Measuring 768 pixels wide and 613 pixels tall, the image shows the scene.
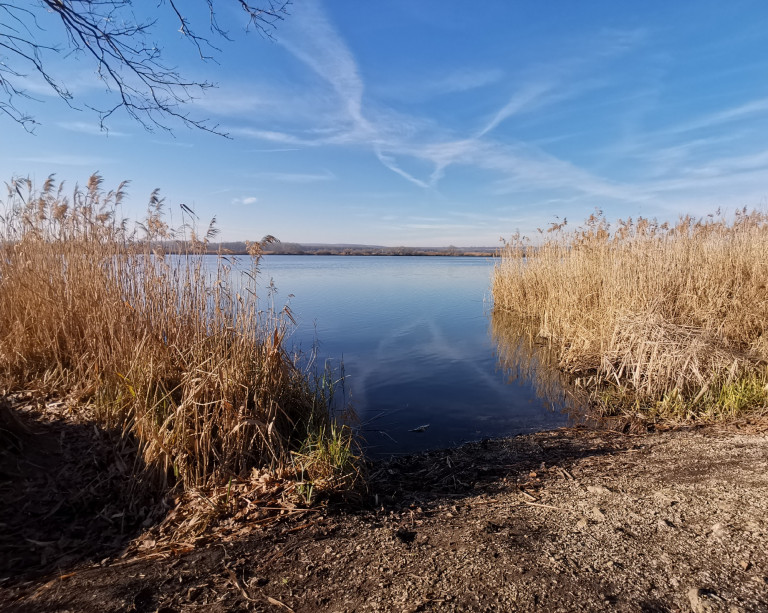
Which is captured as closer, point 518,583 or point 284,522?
point 518,583

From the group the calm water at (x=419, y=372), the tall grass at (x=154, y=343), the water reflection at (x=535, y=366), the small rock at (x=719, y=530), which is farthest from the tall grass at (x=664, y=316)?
the tall grass at (x=154, y=343)

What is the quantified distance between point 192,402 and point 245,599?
1.60 m

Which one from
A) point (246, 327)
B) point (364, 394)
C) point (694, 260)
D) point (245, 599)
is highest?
point (694, 260)

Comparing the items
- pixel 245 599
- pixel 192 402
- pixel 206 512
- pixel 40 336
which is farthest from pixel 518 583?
pixel 40 336

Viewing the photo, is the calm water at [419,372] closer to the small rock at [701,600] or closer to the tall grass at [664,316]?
the tall grass at [664,316]

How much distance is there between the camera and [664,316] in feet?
20.9

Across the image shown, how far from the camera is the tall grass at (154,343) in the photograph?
317cm

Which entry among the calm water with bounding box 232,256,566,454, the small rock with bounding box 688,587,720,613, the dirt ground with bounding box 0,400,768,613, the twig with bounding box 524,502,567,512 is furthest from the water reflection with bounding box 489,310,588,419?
the small rock with bounding box 688,587,720,613

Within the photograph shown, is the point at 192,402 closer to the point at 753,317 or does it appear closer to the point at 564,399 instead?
the point at 564,399

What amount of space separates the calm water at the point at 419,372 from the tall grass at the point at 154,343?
847 millimetres

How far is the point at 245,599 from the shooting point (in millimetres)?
1888

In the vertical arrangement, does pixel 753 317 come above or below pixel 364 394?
above

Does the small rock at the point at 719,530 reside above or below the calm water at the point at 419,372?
above

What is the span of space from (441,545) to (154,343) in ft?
9.48
